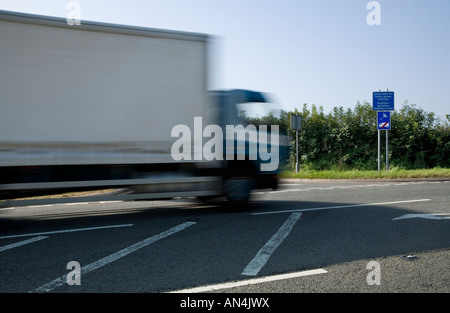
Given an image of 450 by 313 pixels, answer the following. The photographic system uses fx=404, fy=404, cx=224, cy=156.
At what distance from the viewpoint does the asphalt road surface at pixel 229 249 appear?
383 centimetres

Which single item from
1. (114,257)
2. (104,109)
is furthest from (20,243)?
(104,109)

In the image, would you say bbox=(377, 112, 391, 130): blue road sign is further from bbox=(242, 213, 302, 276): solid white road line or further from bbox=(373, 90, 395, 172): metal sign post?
bbox=(242, 213, 302, 276): solid white road line

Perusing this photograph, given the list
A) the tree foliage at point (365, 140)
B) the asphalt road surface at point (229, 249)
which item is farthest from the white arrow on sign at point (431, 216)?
the tree foliage at point (365, 140)

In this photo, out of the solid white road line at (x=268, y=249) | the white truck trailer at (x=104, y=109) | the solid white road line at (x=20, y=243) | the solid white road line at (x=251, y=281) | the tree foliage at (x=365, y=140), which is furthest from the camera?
the tree foliage at (x=365, y=140)

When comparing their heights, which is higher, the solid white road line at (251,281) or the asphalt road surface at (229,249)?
the solid white road line at (251,281)

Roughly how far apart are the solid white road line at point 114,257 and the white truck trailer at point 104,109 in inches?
57.6

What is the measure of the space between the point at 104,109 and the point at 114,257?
10.9 ft

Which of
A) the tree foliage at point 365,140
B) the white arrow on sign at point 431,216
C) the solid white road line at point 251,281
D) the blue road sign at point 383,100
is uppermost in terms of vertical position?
the blue road sign at point 383,100

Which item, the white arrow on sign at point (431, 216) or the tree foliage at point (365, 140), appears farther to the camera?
the tree foliage at point (365, 140)

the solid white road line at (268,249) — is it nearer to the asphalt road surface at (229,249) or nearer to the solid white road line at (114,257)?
the asphalt road surface at (229,249)
